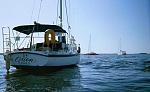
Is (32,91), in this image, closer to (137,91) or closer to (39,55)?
(137,91)

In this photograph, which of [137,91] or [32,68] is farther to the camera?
[32,68]

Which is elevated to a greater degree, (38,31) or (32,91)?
(38,31)

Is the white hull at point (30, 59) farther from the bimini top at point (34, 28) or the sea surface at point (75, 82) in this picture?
the bimini top at point (34, 28)

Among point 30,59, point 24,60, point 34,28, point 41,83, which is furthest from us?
point 34,28

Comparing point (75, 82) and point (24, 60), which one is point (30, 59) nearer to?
point (24, 60)

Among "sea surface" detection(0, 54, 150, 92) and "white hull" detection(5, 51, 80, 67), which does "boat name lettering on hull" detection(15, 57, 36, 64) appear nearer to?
"white hull" detection(5, 51, 80, 67)

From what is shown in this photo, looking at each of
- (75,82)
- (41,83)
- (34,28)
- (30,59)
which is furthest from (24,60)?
(75,82)

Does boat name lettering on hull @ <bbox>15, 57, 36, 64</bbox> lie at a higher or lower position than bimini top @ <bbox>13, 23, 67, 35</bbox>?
lower

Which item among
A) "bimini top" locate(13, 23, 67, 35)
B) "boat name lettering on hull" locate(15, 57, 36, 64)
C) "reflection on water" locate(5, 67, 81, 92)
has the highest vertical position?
"bimini top" locate(13, 23, 67, 35)

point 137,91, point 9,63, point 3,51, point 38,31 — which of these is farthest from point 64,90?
point 38,31

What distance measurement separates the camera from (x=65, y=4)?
2341cm

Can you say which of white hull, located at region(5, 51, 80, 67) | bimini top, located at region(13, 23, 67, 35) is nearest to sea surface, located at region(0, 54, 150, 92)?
white hull, located at region(5, 51, 80, 67)

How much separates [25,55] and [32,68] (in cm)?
108

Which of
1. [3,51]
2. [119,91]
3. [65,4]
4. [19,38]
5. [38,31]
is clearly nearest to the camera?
[119,91]
